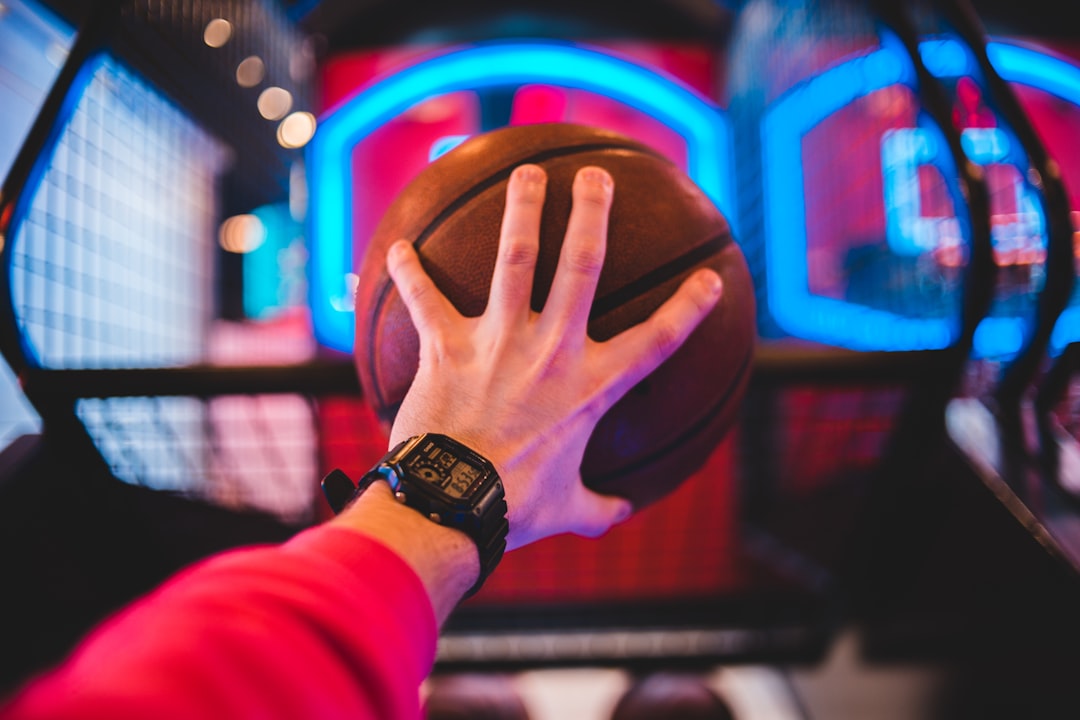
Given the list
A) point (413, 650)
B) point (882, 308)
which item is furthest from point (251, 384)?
point (882, 308)

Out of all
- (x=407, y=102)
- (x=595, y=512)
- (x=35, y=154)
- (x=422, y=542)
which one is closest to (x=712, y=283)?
(x=595, y=512)

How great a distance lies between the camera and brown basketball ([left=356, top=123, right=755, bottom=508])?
0.63m

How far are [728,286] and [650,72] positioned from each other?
1.76 m

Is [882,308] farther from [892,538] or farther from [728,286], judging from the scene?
[728,286]

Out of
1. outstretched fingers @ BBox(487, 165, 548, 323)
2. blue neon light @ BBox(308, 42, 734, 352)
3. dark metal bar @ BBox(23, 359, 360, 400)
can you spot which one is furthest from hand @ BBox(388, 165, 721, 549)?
blue neon light @ BBox(308, 42, 734, 352)

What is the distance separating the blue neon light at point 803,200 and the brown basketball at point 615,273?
1258mm

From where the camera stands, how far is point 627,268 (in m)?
0.64

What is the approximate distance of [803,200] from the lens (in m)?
2.24

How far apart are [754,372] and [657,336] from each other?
1.48 ft

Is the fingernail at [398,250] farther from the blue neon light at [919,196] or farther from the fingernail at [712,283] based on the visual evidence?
the blue neon light at [919,196]

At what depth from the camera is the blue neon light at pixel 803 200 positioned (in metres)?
1.83

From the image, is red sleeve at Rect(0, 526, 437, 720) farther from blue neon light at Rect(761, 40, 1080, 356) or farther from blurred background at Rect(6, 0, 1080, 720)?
blue neon light at Rect(761, 40, 1080, 356)

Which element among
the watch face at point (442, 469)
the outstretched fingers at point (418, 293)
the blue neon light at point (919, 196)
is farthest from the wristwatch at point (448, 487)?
the blue neon light at point (919, 196)

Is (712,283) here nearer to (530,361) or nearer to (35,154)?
(530,361)
